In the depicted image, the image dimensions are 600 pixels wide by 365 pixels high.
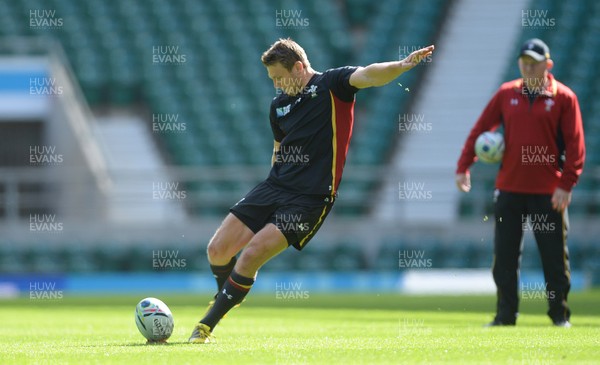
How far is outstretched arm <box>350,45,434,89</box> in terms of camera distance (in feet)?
23.2

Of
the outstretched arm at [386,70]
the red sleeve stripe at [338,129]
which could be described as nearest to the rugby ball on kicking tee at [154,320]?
the red sleeve stripe at [338,129]

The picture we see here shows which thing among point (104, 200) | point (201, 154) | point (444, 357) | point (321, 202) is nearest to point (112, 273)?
point (104, 200)

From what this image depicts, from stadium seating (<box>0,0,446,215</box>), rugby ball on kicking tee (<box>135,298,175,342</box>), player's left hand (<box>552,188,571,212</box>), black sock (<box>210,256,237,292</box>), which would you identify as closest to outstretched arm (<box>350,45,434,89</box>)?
black sock (<box>210,256,237,292</box>)

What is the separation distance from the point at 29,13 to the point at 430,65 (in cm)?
821

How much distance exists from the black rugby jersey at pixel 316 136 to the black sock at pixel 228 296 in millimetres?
694

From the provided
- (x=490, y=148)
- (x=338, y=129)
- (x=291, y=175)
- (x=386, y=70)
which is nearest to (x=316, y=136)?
(x=338, y=129)

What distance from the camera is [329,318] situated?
11242mm

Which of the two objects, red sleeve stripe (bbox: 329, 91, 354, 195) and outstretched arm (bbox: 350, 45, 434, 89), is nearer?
outstretched arm (bbox: 350, 45, 434, 89)

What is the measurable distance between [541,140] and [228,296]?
3.21 m

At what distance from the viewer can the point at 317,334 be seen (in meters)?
8.80

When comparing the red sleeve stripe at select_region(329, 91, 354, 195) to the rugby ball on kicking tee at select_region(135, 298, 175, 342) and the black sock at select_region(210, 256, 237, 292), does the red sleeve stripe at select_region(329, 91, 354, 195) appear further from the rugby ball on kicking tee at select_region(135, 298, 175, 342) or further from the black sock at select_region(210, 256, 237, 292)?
the rugby ball on kicking tee at select_region(135, 298, 175, 342)

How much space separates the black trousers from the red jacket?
12cm

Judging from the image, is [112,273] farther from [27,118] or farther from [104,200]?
[27,118]

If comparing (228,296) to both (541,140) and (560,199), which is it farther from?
(541,140)
